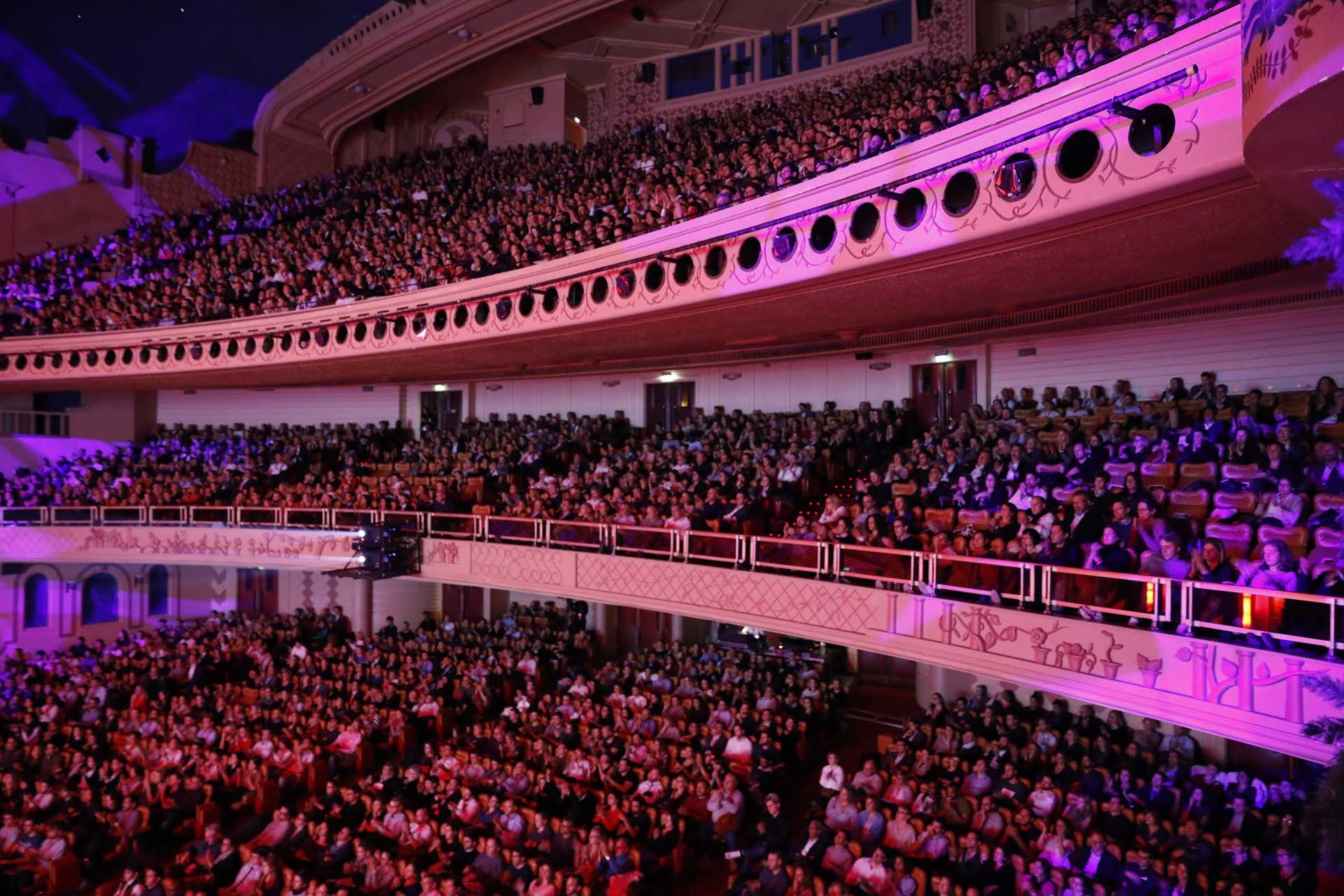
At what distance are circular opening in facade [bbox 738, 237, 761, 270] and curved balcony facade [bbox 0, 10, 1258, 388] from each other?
0.02 m

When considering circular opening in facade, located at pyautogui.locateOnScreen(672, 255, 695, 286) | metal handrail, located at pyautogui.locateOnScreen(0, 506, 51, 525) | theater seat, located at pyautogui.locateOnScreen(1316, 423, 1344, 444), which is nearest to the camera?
theater seat, located at pyautogui.locateOnScreen(1316, 423, 1344, 444)

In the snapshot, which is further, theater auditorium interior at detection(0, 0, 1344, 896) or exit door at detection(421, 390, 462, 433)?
exit door at detection(421, 390, 462, 433)

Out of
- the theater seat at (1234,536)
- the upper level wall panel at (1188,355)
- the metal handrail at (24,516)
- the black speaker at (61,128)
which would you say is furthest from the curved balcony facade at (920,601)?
the black speaker at (61,128)

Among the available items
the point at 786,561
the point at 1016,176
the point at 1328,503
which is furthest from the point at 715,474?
the point at 1328,503

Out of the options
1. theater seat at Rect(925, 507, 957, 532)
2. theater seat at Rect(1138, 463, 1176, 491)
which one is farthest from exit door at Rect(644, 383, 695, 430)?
theater seat at Rect(1138, 463, 1176, 491)

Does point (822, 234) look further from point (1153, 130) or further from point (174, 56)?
point (174, 56)

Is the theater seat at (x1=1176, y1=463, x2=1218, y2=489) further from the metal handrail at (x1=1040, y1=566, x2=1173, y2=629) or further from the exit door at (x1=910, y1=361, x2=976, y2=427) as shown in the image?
the exit door at (x1=910, y1=361, x2=976, y2=427)

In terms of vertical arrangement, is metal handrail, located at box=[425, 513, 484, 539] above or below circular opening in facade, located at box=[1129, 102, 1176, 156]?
below

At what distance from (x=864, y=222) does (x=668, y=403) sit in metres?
8.61

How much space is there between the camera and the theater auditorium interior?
237 inches

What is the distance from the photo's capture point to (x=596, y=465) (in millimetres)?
13914

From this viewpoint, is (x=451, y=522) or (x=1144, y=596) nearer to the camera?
(x=1144, y=596)

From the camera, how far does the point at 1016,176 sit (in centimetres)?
688

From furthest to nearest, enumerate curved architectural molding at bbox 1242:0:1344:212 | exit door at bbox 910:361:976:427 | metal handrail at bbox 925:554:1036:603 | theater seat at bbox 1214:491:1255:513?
exit door at bbox 910:361:976:427, metal handrail at bbox 925:554:1036:603, theater seat at bbox 1214:491:1255:513, curved architectural molding at bbox 1242:0:1344:212
